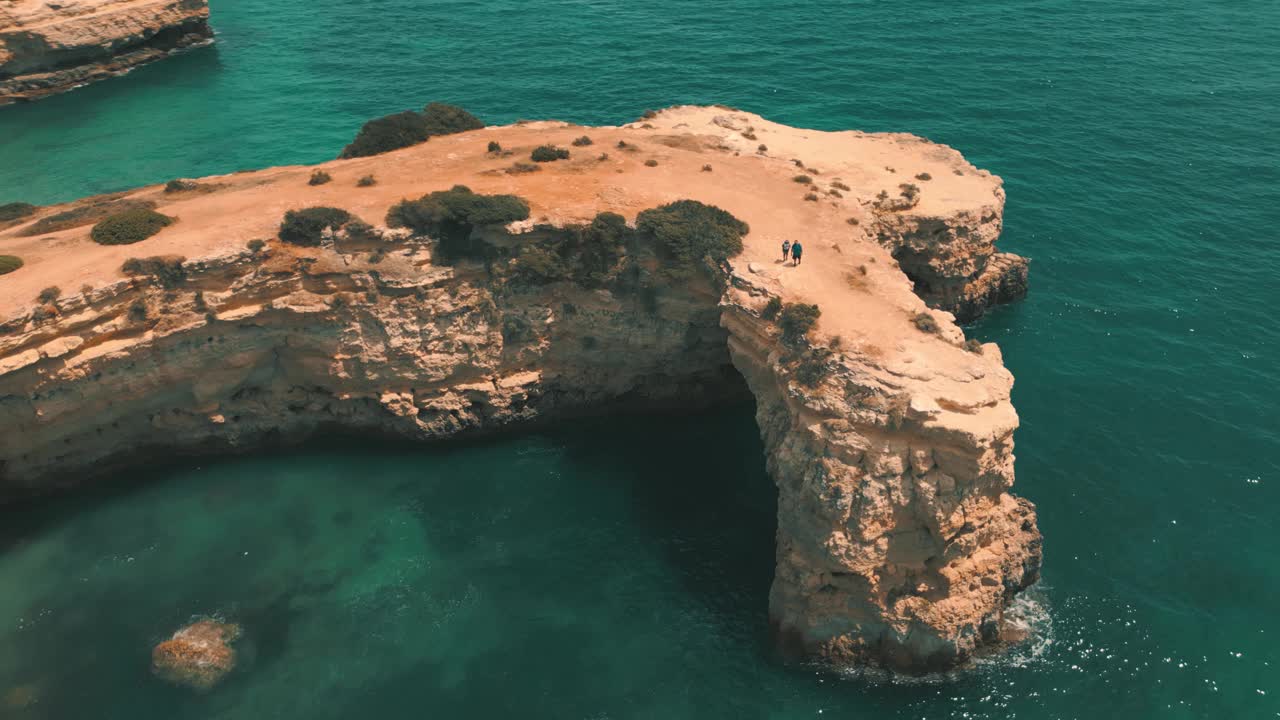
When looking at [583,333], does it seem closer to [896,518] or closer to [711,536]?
[711,536]

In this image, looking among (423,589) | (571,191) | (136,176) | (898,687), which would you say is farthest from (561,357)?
(136,176)

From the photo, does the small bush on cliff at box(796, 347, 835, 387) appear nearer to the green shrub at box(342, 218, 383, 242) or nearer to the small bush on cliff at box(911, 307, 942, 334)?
the small bush on cliff at box(911, 307, 942, 334)

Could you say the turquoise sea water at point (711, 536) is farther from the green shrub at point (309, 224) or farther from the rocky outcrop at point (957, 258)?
the green shrub at point (309, 224)

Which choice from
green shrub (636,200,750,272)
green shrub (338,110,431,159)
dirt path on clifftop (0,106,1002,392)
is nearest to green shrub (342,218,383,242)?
dirt path on clifftop (0,106,1002,392)

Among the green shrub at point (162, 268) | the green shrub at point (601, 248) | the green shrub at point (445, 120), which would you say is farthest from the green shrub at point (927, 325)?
the green shrub at point (445, 120)

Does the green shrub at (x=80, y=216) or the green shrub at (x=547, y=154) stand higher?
the green shrub at (x=547, y=154)

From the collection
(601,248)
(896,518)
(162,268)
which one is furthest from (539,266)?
(896,518)
